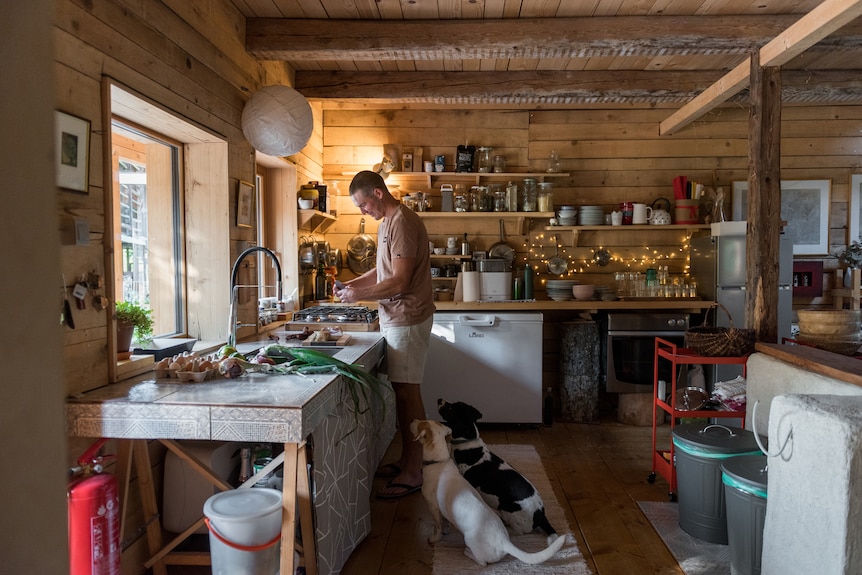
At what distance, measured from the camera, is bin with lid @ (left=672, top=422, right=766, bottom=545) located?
2.30 meters

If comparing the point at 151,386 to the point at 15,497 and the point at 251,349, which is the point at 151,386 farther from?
the point at 15,497

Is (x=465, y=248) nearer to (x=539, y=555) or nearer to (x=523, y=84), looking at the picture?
(x=523, y=84)

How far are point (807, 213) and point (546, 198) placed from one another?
2267mm

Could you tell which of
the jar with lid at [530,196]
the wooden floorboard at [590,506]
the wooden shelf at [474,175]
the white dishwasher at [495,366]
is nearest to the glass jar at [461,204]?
the wooden shelf at [474,175]

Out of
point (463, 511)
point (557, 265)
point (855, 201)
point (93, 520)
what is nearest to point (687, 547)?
point (463, 511)

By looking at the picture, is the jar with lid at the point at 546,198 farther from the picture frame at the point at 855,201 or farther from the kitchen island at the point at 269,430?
the kitchen island at the point at 269,430

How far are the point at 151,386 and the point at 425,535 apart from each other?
133 cm

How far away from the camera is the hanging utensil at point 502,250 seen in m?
4.72

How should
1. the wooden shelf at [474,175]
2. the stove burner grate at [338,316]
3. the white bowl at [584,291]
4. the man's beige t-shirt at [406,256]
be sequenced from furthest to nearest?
the wooden shelf at [474,175], the white bowl at [584,291], the stove burner grate at [338,316], the man's beige t-shirt at [406,256]

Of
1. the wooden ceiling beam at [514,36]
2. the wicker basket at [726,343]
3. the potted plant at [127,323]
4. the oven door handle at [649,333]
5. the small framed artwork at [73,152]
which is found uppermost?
the wooden ceiling beam at [514,36]

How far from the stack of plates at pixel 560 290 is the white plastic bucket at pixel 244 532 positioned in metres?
3.14

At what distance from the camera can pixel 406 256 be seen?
9.20 ft

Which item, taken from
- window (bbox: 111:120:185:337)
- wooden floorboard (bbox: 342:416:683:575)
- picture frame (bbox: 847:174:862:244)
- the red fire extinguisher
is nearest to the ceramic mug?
wooden floorboard (bbox: 342:416:683:575)

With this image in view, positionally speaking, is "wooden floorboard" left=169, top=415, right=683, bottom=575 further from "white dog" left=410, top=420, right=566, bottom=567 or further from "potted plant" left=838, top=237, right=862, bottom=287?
"potted plant" left=838, top=237, right=862, bottom=287
